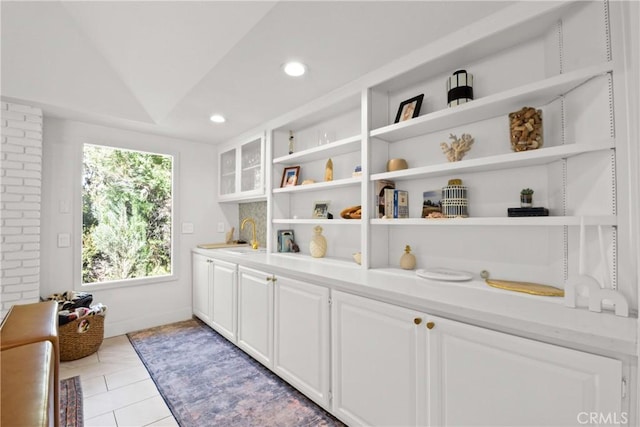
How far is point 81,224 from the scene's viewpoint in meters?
2.93

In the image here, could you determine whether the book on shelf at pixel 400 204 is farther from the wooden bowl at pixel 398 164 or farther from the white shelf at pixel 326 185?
the white shelf at pixel 326 185

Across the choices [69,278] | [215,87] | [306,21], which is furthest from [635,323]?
[69,278]

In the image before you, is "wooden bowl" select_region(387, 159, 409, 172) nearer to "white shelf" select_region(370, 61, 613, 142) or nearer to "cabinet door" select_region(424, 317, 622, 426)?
"white shelf" select_region(370, 61, 613, 142)

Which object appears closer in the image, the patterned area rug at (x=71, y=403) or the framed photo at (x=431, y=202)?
the patterned area rug at (x=71, y=403)

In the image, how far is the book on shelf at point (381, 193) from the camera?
2029 millimetres

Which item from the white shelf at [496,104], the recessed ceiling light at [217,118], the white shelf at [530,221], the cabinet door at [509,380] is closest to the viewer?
the cabinet door at [509,380]

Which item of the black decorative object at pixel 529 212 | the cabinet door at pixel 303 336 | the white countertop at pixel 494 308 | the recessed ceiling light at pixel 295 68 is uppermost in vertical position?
the recessed ceiling light at pixel 295 68

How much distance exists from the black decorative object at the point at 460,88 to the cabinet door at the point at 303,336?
1365mm

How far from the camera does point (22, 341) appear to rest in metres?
0.81

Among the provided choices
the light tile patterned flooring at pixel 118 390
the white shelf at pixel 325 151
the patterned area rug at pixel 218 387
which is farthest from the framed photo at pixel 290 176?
the light tile patterned flooring at pixel 118 390

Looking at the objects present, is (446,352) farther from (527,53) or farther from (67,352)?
(67,352)

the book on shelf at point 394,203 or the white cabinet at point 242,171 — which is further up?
the white cabinet at point 242,171

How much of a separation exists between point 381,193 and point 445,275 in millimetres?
708

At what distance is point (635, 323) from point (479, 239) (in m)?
0.78
